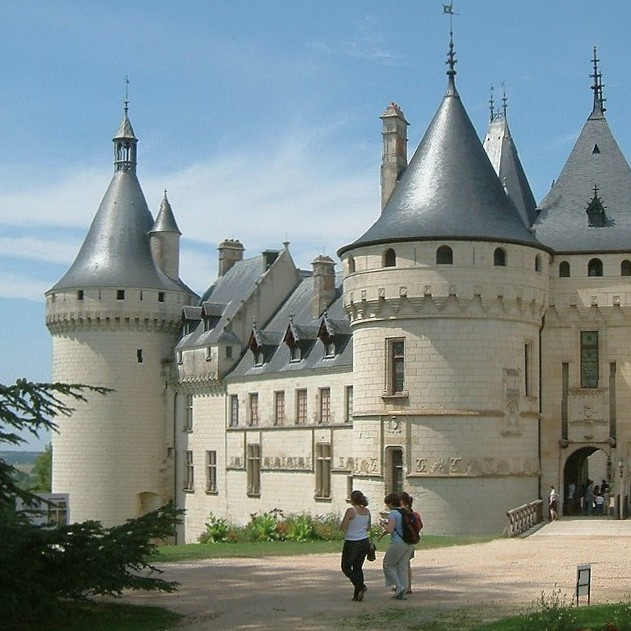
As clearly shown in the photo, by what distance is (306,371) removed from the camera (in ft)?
141

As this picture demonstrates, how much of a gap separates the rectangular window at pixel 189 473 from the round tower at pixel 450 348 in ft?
51.5

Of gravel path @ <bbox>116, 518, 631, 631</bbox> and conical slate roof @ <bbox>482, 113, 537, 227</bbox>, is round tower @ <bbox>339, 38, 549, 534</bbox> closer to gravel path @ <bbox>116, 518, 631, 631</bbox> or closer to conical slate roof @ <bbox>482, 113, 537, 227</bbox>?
conical slate roof @ <bbox>482, 113, 537, 227</bbox>

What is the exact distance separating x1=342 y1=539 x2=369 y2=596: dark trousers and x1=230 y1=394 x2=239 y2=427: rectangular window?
30.2m

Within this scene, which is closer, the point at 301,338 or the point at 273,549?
the point at 273,549

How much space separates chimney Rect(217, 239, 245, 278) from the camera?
182 ft

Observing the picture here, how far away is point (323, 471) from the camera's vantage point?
41.5 meters

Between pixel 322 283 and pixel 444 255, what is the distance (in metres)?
11.4

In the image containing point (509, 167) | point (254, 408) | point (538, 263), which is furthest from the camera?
point (254, 408)

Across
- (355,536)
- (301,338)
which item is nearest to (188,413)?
(301,338)

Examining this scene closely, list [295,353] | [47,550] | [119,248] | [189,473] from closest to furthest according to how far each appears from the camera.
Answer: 1. [47,550]
2. [295,353]
3. [189,473]
4. [119,248]

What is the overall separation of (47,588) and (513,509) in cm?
2004

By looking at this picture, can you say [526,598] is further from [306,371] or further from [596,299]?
[306,371]

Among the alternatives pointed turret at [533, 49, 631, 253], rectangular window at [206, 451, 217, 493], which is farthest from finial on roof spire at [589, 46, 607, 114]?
rectangular window at [206, 451, 217, 493]

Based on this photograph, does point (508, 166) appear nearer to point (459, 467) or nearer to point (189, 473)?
point (459, 467)
